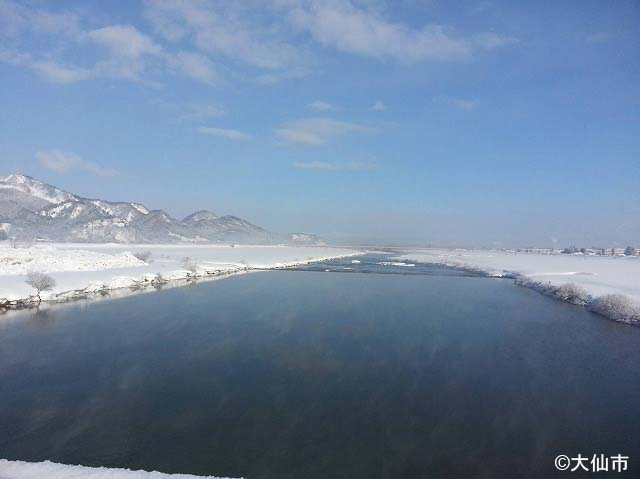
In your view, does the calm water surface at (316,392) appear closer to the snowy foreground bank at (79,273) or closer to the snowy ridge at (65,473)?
the snowy ridge at (65,473)

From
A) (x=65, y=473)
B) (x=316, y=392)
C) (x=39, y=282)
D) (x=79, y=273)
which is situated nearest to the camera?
(x=65, y=473)

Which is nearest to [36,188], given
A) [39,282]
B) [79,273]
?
[79,273]

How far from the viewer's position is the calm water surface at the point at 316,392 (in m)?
7.26

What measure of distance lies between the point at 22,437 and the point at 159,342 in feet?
23.5

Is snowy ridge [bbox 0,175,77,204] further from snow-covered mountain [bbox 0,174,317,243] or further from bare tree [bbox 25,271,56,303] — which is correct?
bare tree [bbox 25,271,56,303]

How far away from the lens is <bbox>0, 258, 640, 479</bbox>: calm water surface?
7258mm

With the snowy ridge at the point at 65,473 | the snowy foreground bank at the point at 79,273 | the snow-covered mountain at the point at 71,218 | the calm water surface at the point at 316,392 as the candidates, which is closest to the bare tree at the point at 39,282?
the snowy foreground bank at the point at 79,273

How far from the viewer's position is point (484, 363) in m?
13.0

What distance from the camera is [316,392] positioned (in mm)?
10164

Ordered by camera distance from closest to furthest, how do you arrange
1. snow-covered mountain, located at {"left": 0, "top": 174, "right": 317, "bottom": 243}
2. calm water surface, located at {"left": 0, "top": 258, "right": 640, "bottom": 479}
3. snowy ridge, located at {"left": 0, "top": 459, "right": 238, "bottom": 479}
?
snowy ridge, located at {"left": 0, "top": 459, "right": 238, "bottom": 479}
calm water surface, located at {"left": 0, "top": 258, "right": 640, "bottom": 479}
snow-covered mountain, located at {"left": 0, "top": 174, "right": 317, "bottom": 243}

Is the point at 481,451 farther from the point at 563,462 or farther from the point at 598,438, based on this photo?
the point at 598,438

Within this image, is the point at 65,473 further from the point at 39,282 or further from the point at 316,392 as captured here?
the point at 39,282

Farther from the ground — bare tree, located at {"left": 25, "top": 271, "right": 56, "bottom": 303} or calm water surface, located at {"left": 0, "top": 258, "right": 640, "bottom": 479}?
bare tree, located at {"left": 25, "top": 271, "right": 56, "bottom": 303}

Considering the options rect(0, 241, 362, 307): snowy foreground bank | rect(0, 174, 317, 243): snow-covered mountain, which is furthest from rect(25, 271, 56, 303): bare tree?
rect(0, 174, 317, 243): snow-covered mountain
